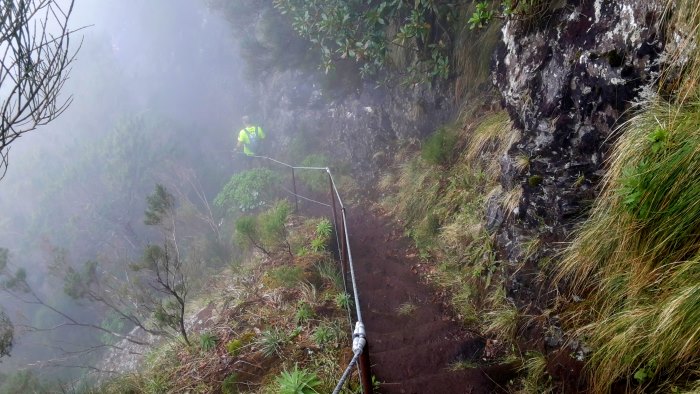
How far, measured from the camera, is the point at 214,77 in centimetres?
2555

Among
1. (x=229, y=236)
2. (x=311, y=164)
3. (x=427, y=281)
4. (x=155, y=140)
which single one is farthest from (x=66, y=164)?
(x=427, y=281)

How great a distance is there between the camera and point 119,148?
2430 cm

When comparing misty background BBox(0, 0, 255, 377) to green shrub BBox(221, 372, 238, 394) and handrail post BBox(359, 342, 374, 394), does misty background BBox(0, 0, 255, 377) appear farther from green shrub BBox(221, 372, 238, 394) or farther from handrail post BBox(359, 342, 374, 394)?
handrail post BBox(359, 342, 374, 394)

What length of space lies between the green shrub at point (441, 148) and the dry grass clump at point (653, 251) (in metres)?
3.76

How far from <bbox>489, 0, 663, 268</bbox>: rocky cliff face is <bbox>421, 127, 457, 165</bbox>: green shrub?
2192mm

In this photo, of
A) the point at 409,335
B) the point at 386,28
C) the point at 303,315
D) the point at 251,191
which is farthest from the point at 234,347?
the point at 251,191

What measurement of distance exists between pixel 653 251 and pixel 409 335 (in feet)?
8.28

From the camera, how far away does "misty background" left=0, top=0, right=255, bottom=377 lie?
21859mm

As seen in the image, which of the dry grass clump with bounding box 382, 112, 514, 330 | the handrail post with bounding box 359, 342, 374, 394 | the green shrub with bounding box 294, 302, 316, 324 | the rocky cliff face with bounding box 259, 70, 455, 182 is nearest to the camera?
the handrail post with bounding box 359, 342, 374, 394

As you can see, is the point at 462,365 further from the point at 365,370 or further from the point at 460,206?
the point at 460,206

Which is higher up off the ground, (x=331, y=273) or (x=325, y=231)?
(x=325, y=231)

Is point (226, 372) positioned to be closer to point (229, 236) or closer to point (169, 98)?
point (229, 236)

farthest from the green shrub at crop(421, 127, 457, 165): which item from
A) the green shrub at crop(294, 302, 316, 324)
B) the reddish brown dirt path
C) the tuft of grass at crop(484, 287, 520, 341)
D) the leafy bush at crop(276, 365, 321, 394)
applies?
the leafy bush at crop(276, 365, 321, 394)

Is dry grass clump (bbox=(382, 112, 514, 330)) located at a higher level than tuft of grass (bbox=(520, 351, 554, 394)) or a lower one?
higher
